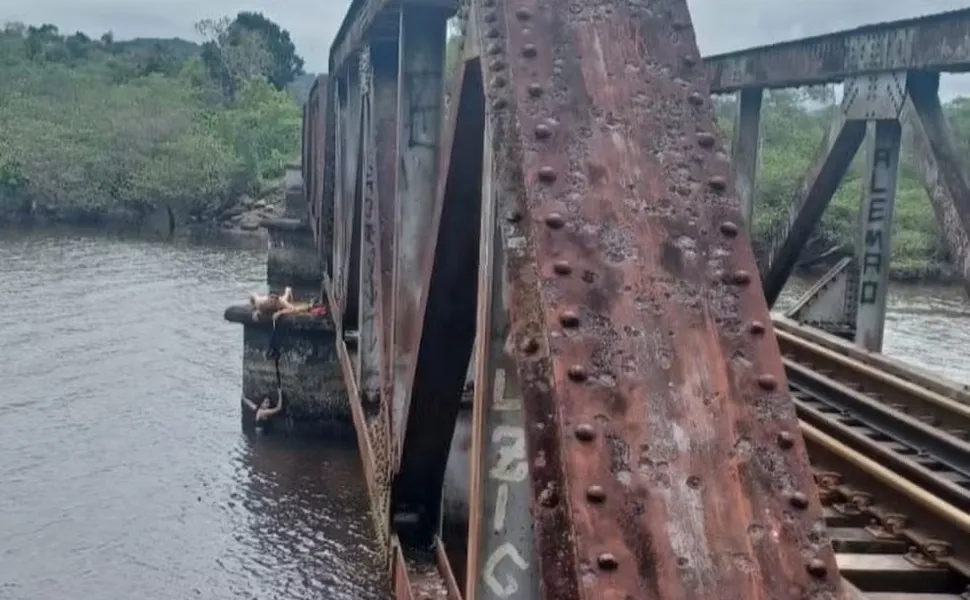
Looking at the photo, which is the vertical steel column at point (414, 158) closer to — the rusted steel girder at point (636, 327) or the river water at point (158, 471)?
the rusted steel girder at point (636, 327)

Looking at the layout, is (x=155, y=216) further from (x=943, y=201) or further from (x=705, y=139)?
(x=705, y=139)

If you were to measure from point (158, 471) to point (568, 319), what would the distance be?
1323 centimetres

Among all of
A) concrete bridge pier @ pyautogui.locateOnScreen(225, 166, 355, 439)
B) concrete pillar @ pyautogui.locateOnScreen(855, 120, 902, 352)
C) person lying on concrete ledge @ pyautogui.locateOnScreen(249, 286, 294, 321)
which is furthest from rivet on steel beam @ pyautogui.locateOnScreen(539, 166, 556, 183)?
person lying on concrete ledge @ pyautogui.locateOnScreen(249, 286, 294, 321)

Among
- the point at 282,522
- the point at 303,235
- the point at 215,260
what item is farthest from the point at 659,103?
the point at 215,260

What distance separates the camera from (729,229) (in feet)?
6.25

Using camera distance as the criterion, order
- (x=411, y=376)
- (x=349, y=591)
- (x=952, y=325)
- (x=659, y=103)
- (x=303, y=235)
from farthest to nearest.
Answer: (x=952, y=325)
(x=303, y=235)
(x=349, y=591)
(x=411, y=376)
(x=659, y=103)

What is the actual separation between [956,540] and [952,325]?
21961 millimetres

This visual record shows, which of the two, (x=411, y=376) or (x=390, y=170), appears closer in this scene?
(x=411, y=376)

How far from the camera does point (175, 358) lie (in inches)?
798

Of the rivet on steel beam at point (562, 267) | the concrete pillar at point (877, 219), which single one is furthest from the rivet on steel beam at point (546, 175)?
the concrete pillar at point (877, 219)

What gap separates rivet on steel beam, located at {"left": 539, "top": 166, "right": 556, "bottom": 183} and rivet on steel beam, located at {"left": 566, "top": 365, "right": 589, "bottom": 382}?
0.34m

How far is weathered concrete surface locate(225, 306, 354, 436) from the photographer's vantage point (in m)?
14.6

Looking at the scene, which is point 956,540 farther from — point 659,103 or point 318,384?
point 318,384

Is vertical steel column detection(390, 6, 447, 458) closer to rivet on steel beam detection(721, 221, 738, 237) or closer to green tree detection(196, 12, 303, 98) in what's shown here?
rivet on steel beam detection(721, 221, 738, 237)
